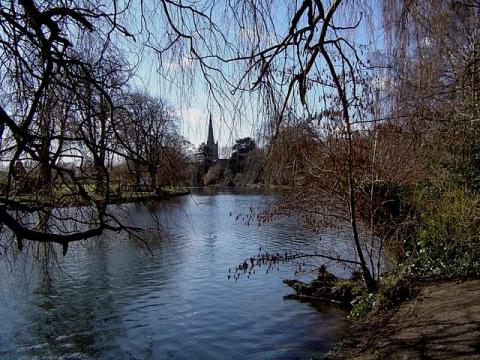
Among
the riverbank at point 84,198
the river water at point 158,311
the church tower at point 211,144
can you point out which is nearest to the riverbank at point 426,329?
the river water at point 158,311

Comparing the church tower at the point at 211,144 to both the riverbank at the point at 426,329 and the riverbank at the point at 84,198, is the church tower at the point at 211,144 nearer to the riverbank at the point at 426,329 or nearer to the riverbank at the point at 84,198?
the riverbank at the point at 84,198

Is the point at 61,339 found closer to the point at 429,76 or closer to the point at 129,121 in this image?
the point at 129,121

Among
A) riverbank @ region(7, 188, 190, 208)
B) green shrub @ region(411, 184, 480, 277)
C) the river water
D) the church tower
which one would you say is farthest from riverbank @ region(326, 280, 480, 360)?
the church tower

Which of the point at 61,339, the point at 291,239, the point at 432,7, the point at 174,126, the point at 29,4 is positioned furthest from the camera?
the point at 291,239

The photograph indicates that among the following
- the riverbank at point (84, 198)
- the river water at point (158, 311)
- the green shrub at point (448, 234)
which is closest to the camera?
the riverbank at point (84, 198)

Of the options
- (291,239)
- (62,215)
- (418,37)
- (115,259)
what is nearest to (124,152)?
(62,215)

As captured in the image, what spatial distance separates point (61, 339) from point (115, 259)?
5.95m

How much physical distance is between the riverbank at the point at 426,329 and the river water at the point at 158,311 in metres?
0.98

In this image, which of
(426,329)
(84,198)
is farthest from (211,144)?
(426,329)

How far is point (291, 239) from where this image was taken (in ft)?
54.4

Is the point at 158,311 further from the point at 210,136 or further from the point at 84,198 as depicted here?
the point at 210,136

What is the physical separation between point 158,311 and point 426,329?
5.44 metres

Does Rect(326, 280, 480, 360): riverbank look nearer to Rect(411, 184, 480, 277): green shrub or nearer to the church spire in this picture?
Rect(411, 184, 480, 277): green shrub

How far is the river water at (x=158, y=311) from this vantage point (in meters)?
7.69
